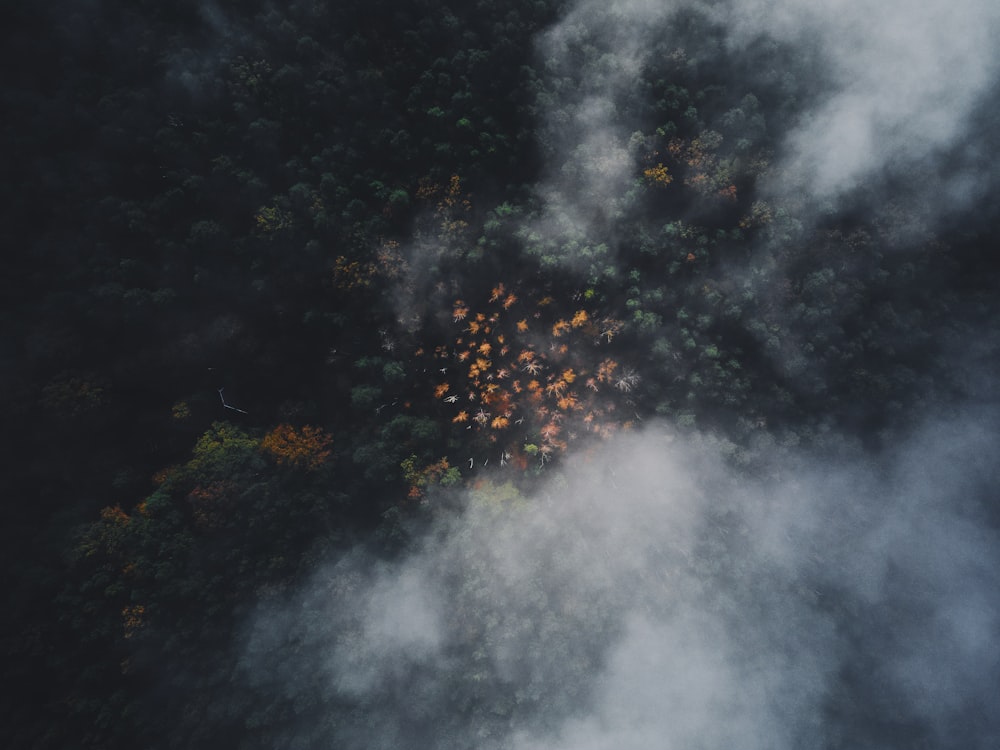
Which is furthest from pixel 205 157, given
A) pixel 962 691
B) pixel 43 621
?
pixel 962 691

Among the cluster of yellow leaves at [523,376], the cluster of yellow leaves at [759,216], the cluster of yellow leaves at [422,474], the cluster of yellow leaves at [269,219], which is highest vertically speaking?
the cluster of yellow leaves at [269,219]

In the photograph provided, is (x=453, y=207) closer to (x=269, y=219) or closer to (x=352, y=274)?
(x=352, y=274)

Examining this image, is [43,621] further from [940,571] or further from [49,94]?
[940,571]

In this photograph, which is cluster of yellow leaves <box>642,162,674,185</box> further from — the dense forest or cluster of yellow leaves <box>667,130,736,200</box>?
cluster of yellow leaves <box>667,130,736,200</box>

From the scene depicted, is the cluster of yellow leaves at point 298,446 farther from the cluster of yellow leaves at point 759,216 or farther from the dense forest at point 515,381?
the cluster of yellow leaves at point 759,216

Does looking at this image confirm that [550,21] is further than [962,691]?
Yes

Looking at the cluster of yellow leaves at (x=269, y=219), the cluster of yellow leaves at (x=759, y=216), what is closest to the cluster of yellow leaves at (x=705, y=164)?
the cluster of yellow leaves at (x=759, y=216)
